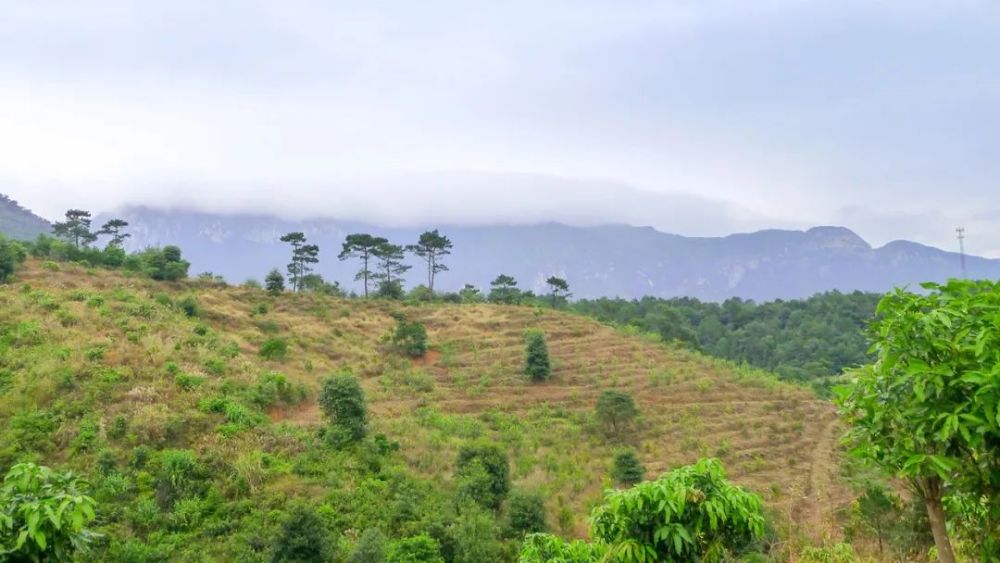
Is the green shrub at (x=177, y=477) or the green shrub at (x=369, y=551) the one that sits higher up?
the green shrub at (x=177, y=477)

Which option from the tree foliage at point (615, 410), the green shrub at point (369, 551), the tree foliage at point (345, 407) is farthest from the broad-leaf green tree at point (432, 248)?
the green shrub at point (369, 551)

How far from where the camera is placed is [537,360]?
83.7 feet

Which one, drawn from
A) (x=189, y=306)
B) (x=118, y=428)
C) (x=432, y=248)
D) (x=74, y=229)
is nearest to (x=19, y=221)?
(x=74, y=229)

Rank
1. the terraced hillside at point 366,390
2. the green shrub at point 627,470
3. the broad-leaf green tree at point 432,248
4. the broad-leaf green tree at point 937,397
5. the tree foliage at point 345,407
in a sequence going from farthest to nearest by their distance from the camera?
the broad-leaf green tree at point 432,248
the green shrub at point 627,470
the tree foliage at point 345,407
the terraced hillside at point 366,390
the broad-leaf green tree at point 937,397

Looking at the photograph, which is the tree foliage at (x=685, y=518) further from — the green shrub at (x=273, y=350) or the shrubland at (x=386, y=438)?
the green shrub at (x=273, y=350)

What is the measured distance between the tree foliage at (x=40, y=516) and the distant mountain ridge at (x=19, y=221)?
87.1 m

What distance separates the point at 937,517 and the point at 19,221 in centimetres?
10147

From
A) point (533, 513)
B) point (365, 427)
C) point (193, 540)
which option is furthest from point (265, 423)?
point (533, 513)

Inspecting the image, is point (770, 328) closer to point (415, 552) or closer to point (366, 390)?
point (366, 390)

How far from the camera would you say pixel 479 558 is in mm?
10648

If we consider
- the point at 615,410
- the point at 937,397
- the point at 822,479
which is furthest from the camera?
the point at 615,410

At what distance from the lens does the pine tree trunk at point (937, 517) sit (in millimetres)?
2566

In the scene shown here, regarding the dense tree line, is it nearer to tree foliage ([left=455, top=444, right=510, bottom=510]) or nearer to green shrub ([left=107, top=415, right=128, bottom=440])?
tree foliage ([left=455, top=444, right=510, bottom=510])

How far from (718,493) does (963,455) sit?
A: 1242mm
